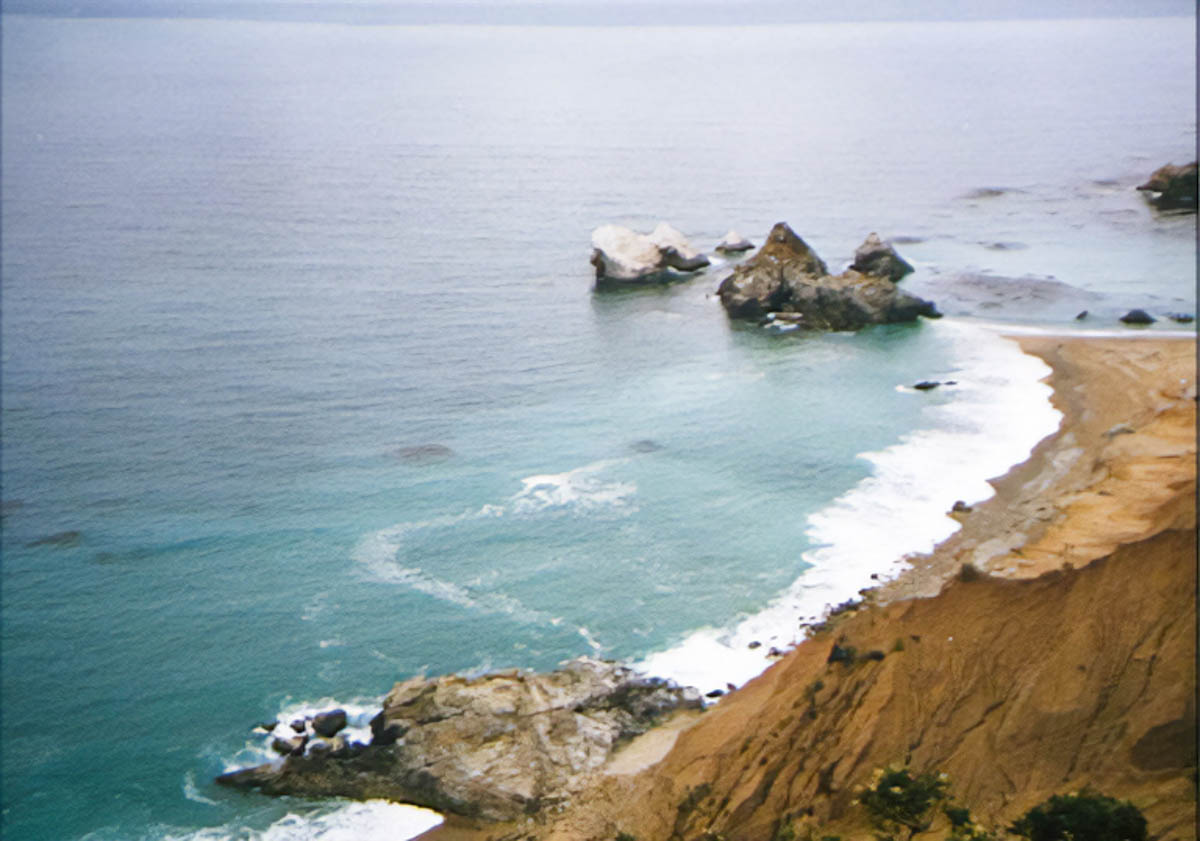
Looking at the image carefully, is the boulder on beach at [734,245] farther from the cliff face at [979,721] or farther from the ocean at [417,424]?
the cliff face at [979,721]

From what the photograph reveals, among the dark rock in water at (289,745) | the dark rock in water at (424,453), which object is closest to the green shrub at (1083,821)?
the dark rock in water at (289,745)

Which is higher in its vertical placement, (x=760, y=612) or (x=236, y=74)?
(x=236, y=74)

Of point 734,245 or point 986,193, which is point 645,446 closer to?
point 734,245

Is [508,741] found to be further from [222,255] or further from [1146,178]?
[1146,178]

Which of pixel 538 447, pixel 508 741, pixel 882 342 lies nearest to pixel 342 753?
pixel 508 741

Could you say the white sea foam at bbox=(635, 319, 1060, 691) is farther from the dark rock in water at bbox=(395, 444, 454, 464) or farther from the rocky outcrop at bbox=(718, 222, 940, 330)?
the dark rock in water at bbox=(395, 444, 454, 464)

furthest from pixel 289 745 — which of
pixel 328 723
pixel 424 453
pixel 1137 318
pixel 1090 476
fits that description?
pixel 1137 318
